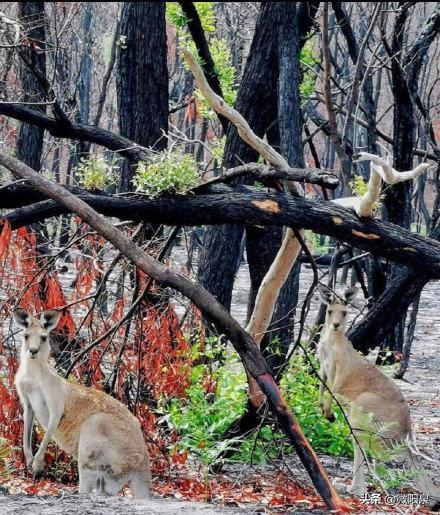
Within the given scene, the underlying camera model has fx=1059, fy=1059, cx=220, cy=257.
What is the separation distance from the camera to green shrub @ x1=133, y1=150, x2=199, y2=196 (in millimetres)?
8461

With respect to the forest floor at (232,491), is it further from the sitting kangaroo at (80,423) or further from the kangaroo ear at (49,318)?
the kangaroo ear at (49,318)

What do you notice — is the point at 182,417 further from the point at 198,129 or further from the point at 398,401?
the point at 198,129

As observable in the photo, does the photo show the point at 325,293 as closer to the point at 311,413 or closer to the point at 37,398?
the point at 311,413

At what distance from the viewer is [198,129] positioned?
4925 cm

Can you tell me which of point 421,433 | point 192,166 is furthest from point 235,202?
point 421,433

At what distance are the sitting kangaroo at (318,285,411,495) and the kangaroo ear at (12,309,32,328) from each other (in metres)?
2.67

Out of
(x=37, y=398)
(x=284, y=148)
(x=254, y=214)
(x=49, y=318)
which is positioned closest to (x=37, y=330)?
(x=49, y=318)

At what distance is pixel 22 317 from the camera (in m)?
8.05

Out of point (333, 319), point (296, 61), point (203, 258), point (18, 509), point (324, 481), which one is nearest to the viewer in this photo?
point (18, 509)

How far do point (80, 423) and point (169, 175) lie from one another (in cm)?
207

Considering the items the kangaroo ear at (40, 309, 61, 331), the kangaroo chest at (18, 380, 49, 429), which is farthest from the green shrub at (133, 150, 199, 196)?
the kangaroo chest at (18, 380, 49, 429)

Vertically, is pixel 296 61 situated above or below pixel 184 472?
above

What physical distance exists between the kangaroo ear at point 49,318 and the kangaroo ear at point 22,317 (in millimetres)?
109

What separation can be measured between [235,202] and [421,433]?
5.22 meters
